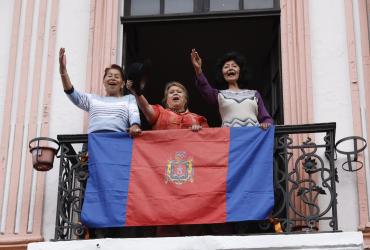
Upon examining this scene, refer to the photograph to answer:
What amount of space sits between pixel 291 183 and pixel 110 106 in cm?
188

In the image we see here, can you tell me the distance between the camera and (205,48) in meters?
13.3

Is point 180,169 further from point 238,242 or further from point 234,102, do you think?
point 238,242

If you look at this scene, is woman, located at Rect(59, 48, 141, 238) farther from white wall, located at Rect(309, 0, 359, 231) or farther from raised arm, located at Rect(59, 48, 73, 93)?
white wall, located at Rect(309, 0, 359, 231)

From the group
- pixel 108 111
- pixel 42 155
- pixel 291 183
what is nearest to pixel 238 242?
pixel 291 183

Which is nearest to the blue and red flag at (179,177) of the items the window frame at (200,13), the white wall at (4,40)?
the white wall at (4,40)

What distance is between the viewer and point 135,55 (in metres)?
11.6

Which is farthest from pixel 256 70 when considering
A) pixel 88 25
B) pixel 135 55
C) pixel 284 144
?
pixel 284 144

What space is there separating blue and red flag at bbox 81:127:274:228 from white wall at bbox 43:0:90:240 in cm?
76

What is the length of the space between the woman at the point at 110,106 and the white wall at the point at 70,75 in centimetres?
55

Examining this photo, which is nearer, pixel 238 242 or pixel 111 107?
pixel 238 242

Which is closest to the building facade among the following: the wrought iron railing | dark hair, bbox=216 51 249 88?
the wrought iron railing

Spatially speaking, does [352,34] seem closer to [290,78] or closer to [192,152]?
[290,78]

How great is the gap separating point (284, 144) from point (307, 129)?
0.25 metres

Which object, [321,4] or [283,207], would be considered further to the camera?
[321,4]
